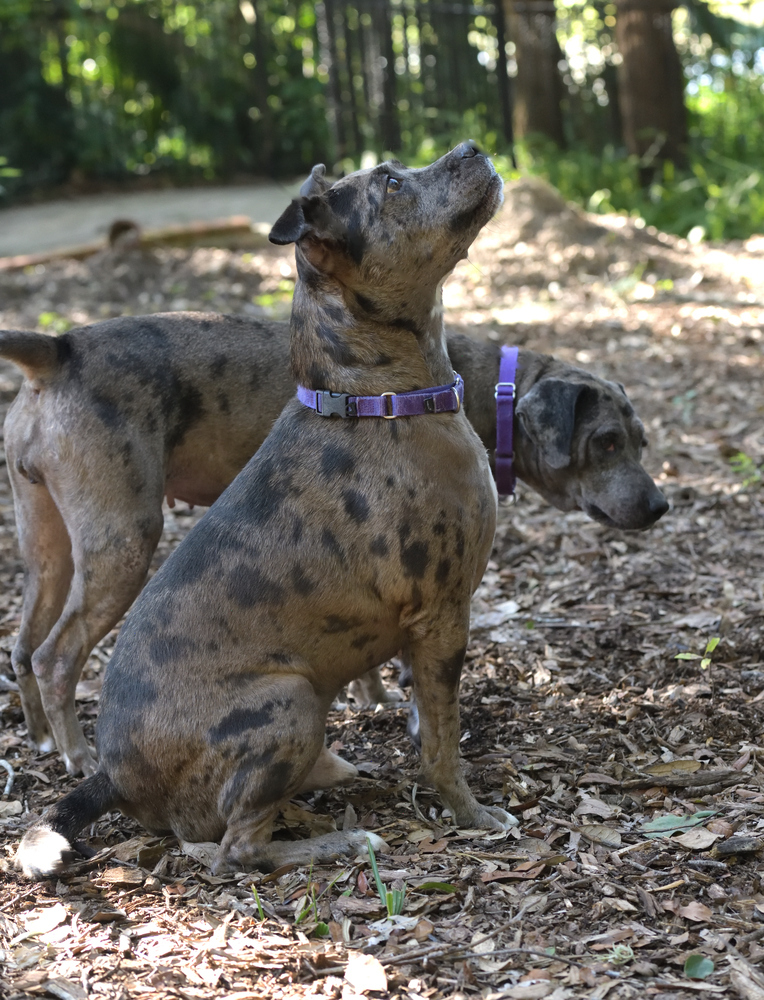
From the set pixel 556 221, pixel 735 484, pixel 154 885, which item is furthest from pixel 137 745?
pixel 556 221

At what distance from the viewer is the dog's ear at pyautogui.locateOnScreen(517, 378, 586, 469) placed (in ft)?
17.8

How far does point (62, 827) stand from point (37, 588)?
1.62 metres

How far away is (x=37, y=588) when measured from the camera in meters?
5.07

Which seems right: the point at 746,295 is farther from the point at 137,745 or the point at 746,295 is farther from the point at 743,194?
the point at 137,745

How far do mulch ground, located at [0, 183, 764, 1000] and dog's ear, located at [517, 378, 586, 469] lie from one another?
991mm

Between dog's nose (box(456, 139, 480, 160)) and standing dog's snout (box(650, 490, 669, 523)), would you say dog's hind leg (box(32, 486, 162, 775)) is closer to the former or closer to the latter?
dog's nose (box(456, 139, 480, 160))

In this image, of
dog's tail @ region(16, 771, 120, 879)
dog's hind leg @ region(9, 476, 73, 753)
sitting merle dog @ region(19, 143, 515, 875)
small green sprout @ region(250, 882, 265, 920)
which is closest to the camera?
small green sprout @ region(250, 882, 265, 920)

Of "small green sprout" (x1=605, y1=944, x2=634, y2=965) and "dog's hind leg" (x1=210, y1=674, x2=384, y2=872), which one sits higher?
"dog's hind leg" (x1=210, y1=674, x2=384, y2=872)

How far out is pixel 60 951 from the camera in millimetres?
3338

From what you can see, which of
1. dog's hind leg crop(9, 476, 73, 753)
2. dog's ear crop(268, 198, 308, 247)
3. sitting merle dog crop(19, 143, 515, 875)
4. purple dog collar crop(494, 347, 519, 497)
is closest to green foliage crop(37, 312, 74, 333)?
dog's hind leg crop(9, 476, 73, 753)

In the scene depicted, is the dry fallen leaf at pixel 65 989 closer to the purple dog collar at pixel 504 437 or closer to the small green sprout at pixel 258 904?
the small green sprout at pixel 258 904

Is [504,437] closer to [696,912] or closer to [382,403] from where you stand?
[382,403]

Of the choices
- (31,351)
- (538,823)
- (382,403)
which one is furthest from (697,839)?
(31,351)

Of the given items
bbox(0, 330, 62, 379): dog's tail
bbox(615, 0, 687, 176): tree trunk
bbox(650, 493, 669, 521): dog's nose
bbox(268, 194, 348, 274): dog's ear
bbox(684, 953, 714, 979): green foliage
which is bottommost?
bbox(684, 953, 714, 979): green foliage
